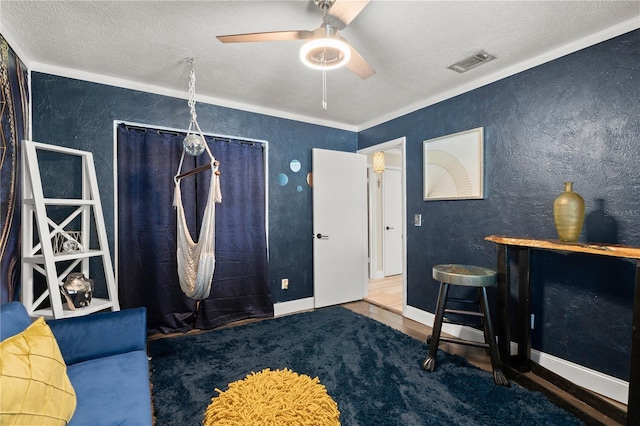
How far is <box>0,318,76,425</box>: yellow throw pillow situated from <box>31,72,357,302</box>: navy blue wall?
1671mm

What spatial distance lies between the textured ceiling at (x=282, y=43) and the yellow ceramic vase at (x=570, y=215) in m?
1.05

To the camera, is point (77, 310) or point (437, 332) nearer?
point (77, 310)

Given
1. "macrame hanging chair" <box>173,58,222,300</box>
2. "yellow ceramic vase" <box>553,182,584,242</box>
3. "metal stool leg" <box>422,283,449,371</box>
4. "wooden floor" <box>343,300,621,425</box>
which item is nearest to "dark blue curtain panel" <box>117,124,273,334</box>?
"macrame hanging chair" <box>173,58,222,300</box>

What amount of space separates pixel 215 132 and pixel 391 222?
349cm

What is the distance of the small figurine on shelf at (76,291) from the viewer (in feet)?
6.66

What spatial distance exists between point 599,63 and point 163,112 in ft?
11.1

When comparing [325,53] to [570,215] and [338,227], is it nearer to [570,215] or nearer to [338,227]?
[570,215]

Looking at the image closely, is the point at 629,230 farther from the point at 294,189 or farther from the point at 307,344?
the point at 294,189

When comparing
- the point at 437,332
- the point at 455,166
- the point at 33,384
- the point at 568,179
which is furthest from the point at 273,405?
the point at 455,166

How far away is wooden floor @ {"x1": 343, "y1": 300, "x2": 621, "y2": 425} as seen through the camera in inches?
69.0

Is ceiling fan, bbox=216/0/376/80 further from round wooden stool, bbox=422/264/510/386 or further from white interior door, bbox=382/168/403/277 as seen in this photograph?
white interior door, bbox=382/168/403/277

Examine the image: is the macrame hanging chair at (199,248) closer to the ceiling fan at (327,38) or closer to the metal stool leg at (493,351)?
the ceiling fan at (327,38)

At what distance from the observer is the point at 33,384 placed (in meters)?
1.00

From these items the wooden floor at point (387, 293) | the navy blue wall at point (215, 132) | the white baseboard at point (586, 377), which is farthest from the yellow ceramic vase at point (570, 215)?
the navy blue wall at point (215, 132)
